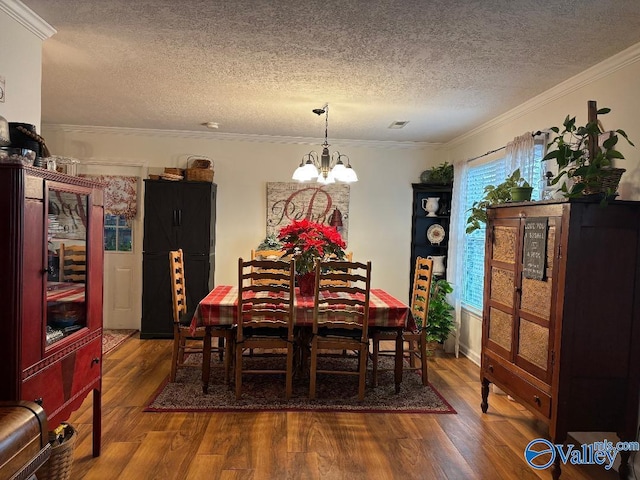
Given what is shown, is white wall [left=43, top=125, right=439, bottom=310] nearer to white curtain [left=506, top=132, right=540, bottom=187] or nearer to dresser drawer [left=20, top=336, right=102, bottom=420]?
white curtain [left=506, top=132, right=540, bottom=187]

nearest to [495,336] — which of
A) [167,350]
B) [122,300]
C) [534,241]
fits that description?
[534,241]

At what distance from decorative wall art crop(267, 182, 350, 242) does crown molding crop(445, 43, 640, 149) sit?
75.2 inches

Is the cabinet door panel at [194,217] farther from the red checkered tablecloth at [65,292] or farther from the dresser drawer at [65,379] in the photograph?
the red checkered tablecloth at [65,292]

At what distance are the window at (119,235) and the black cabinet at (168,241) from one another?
47 cm

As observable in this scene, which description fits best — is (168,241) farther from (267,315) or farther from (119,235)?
(267,315)

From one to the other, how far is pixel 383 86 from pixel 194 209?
271cm

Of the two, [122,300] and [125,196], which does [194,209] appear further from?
[122,300]

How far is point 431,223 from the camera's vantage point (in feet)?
18.6

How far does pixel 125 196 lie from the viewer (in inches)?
212

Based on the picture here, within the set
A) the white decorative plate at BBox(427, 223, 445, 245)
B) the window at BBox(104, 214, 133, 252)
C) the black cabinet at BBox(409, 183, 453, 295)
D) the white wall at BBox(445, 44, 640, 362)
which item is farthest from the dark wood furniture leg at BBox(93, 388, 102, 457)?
the white decorative plate at BBox(427, 223, 445, 245)

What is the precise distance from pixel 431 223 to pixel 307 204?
161cm

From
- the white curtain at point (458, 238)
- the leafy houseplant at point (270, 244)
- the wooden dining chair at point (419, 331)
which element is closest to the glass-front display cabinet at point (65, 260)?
the wooden dining chair at point (419, 331)

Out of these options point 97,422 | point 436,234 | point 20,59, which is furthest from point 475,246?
point 20,59

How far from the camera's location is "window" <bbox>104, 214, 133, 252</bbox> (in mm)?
5410
